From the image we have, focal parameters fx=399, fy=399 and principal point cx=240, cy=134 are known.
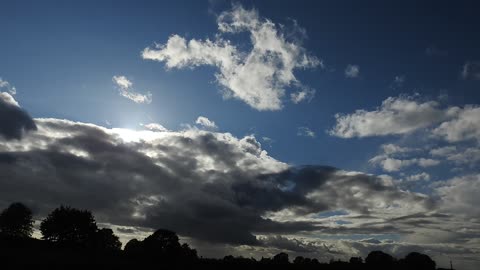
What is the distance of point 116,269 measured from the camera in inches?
2347

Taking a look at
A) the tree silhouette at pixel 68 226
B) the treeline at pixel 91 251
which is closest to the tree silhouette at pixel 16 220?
the treeline at pixel 91 251

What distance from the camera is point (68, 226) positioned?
429 ft

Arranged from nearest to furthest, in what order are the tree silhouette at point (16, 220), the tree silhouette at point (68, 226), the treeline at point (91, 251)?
the treeline at point (91, 251)
the tree silhouette at point (68, 226)
the tree silhouette at point (16, 220)

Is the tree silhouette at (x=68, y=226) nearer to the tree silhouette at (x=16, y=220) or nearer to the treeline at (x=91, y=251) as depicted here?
the treeline at (x=91, y=251)

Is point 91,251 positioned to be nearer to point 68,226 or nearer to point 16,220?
point 68,226

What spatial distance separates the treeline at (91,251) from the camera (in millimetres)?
66000

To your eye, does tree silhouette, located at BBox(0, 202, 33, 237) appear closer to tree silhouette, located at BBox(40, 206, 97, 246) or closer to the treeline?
the treeline

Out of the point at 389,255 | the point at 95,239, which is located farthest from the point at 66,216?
the point at 389,255

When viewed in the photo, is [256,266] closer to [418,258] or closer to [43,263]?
[43,263]

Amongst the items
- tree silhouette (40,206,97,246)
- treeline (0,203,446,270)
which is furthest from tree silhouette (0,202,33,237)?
tree silhouette (40,206,97,246)

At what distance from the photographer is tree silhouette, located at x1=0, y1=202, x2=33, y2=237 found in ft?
470

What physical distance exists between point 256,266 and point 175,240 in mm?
91421

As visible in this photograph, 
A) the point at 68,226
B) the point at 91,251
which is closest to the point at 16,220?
the point at 68,226

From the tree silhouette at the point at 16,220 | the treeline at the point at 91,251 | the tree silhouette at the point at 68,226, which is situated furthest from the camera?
the tree silhouette at the point at 16,220
